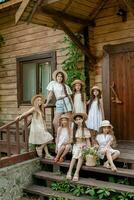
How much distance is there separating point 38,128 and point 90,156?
1.32 metres

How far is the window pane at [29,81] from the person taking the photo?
9.05 metres

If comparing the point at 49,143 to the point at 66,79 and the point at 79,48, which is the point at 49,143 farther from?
the point at 79,48

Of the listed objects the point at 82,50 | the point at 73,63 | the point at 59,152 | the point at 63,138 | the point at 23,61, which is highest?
the point at 23,61

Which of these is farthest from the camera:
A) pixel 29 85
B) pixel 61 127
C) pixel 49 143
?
Result: pixel 29 85

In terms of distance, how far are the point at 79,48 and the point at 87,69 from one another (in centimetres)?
56

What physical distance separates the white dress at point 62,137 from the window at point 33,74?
2.45 meters

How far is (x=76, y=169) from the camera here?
19.1 ft

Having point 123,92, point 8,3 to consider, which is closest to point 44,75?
point 8,3

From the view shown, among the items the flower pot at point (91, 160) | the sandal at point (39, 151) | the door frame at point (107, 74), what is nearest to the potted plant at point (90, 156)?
the flower pot at point (91, 160)

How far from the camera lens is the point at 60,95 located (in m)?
6.68

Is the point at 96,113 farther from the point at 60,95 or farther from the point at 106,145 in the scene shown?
the point at 106,145

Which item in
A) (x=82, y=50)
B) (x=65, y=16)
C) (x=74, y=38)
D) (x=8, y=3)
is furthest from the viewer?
(x=8, y=3)

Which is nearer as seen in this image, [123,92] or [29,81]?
[123,92]

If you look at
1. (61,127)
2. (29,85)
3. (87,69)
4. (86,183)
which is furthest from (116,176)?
(29,85)
